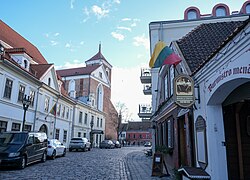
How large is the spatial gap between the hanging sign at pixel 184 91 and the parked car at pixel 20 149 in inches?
346

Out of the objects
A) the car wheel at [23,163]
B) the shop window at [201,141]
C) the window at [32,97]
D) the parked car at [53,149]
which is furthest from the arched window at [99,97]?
the shop window at [201,141]

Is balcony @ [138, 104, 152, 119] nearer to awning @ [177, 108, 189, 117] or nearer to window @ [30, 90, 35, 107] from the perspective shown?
window @ [30, 90, 35, 107]

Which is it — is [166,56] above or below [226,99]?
above

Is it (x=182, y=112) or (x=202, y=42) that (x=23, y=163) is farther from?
(x=202, y=42)

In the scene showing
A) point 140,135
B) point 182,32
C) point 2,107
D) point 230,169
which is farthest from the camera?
point 140,135

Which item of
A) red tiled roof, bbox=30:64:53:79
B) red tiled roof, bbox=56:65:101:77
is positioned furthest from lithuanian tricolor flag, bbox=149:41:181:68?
red tiled roof, bbox=56:65:101:77

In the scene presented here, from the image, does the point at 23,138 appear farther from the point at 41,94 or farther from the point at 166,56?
→ the point at 41,94

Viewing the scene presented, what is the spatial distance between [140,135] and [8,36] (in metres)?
60.0

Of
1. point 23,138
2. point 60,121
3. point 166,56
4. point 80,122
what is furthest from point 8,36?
point 166,56

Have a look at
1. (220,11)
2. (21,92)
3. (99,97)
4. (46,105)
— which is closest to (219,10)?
(220,11)

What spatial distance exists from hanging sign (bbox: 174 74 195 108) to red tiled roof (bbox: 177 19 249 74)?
1.44 meters

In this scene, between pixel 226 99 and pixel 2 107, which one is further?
pixel 2 107

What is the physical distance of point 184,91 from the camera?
729 centimetres

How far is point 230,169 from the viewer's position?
6883 millimetres
